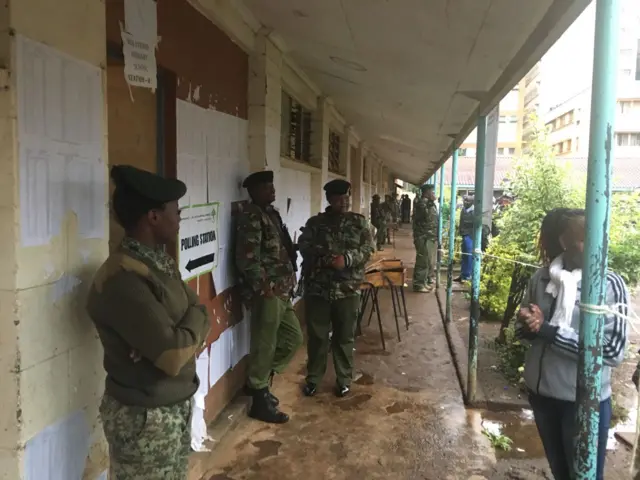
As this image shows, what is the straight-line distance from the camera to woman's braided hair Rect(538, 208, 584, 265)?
7.82ft

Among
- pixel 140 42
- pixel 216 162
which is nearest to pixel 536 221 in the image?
pixel 216 162

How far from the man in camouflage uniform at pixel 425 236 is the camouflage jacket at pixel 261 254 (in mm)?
5806

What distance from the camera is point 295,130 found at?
609 centimetres

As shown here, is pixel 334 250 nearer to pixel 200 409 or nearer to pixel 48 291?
pixel 200 409

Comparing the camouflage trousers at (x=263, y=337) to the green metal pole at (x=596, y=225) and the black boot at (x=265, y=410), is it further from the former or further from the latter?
the green metal pole at (x=596, y=225)

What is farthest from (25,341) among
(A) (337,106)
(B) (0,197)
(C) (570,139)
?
(C) (570,139)

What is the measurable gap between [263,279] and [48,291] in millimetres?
2122

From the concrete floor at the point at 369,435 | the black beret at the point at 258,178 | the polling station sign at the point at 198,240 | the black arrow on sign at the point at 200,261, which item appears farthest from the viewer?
the black beret at the point at 258,178

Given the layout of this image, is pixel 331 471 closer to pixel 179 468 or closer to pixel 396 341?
pixel 179 468

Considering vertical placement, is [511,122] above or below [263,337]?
above

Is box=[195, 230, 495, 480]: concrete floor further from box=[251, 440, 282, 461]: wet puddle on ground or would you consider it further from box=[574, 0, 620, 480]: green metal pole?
box=[574, 0, 620, 480]: green metal pole

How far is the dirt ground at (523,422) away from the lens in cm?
343

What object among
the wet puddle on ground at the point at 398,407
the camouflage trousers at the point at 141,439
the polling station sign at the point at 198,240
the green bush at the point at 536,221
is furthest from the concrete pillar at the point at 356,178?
the camouflage trousers at the point at 141,439

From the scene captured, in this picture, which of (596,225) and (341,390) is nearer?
(596,225)
